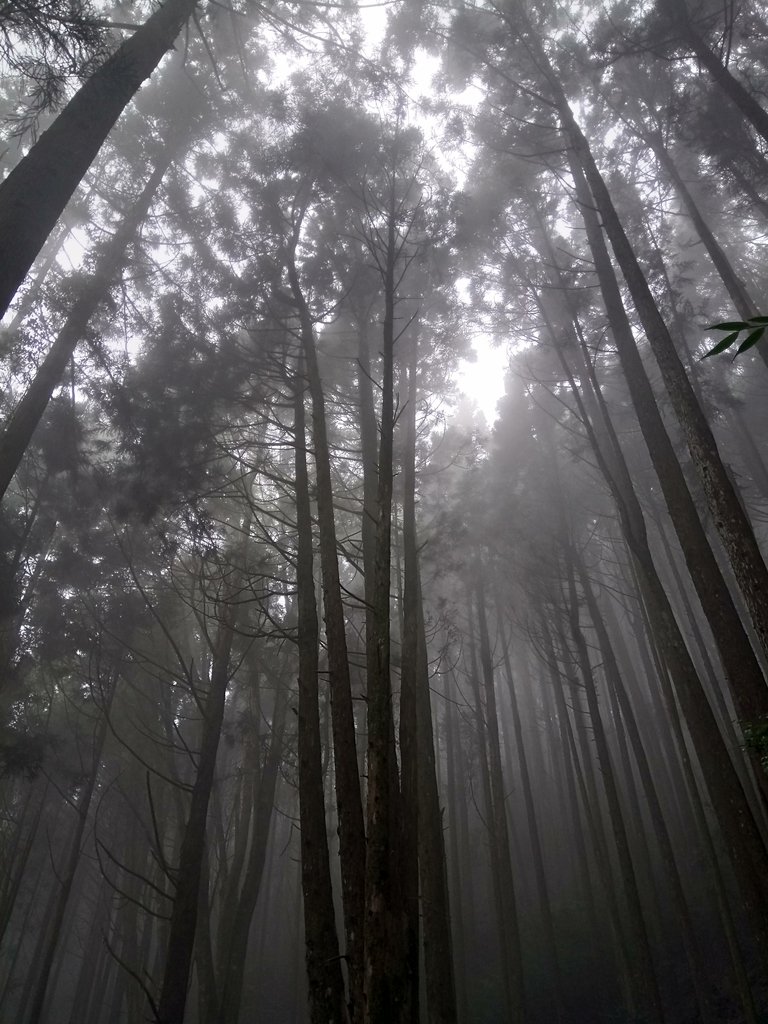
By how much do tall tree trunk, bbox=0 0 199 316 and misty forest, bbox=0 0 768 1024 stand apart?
29mm

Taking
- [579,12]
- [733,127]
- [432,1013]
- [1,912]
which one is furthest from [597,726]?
[579,12]

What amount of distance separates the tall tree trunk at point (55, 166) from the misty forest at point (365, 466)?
3cm

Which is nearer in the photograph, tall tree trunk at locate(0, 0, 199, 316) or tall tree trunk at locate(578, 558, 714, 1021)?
tall tree trunk at locate(0, 0, 199, 316)

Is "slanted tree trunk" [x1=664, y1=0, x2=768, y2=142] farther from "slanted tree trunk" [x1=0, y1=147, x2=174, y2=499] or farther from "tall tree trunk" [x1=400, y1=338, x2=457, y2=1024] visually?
"slanted tree trunk" [x1=0, y1=147, x2=174, y2=499]

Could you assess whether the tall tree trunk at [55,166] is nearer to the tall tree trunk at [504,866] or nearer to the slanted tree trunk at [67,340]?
the slanted tree trunk at [67,340]

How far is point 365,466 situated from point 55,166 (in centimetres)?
463

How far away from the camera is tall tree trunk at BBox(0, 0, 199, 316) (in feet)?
13.1

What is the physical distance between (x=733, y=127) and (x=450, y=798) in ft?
54.2

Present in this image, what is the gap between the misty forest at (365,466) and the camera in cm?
519

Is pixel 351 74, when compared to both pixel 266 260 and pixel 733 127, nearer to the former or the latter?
pixel 266 260

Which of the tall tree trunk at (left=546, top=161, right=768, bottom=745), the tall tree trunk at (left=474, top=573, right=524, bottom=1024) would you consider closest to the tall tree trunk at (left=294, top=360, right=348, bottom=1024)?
the tall tree trunk at (left=546, top=161, right=768, bottom=745)

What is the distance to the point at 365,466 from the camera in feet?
26.1

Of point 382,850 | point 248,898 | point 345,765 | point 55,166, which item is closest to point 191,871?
point 345,765

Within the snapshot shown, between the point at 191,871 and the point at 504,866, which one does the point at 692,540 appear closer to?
the point at 191,871
